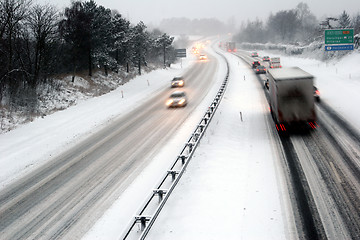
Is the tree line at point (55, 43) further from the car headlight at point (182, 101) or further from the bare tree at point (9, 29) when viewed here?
the car headlight at point (182, 101)

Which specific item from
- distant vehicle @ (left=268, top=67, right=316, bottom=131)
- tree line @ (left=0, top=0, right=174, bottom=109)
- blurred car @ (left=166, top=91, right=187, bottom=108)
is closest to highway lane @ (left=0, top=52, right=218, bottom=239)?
blurred car @ (left=166, top=91, right=187, bottom=108)

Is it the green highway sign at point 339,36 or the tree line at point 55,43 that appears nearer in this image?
the tree line at point 55,43

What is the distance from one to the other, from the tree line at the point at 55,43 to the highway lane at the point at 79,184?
12589mm

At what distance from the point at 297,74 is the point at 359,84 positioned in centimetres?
1723

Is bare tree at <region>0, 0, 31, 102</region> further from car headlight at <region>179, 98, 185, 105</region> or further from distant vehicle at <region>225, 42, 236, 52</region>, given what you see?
distant vehicle at <region>225, 42, 236, 52</region>

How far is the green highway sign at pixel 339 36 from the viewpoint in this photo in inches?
1439

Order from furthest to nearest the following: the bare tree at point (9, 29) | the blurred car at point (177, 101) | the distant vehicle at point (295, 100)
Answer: the blurred car at point (177, 101)
the bare tree at point (9, 29)
the distant vehicle at point (295, 100)

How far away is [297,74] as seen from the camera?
16922 mm

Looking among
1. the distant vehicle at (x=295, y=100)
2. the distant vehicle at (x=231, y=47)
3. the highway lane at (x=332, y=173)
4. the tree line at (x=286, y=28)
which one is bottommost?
the highway lane at (x=332, y=173)

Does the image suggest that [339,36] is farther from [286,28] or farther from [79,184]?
[286,28]

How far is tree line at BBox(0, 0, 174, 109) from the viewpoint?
82.9ft

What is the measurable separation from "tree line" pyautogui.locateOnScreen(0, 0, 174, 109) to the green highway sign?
96.0 ft

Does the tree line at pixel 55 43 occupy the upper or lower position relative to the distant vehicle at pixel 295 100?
upper

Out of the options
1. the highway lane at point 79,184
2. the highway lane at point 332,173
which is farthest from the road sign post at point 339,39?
the highway lane at point 79,184
